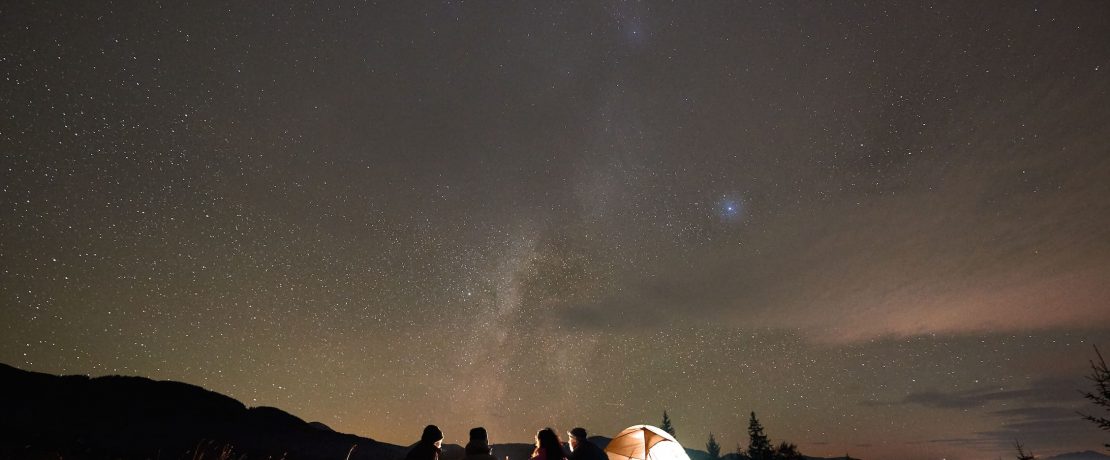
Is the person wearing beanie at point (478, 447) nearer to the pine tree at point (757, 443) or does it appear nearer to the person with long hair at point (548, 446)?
the person with long hair at point (548, 446)

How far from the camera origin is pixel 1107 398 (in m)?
20.6

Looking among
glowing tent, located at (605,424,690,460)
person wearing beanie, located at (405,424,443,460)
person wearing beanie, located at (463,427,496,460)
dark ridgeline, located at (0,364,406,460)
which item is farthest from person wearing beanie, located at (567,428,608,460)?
dark ridgeline, located at (0,364,406,460)

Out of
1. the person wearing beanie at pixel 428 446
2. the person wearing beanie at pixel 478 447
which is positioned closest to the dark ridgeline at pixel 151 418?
the person wearing beanie at pixel 428 446

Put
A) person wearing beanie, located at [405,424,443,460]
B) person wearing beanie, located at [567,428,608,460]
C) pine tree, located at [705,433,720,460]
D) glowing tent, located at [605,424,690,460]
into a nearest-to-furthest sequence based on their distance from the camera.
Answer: person wearing beanie, located at [405,424,443,460] → person wearing beanie, located at [567,428,608,460] → glowing tent, located at [605,424,690,460] → pine tree, located at [705,433,720,460]

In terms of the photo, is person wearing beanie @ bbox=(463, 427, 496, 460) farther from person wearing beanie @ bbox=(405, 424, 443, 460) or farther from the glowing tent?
the glowing tent

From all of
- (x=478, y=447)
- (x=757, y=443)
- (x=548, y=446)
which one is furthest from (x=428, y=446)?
(x=757, y=443)

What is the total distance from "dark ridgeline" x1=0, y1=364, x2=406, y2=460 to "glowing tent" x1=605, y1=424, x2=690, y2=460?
5291cm

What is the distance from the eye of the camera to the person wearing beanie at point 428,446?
7.48 metres

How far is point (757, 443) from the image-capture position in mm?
57469

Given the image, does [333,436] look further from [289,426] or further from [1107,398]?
[1107,398]

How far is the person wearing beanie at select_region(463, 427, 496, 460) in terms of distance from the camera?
7.52 m

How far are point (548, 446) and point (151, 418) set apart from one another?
11395 centimetres

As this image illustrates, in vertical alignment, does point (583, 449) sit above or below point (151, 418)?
below

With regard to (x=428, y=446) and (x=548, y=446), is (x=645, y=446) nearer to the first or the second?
(x=548, y=446)
